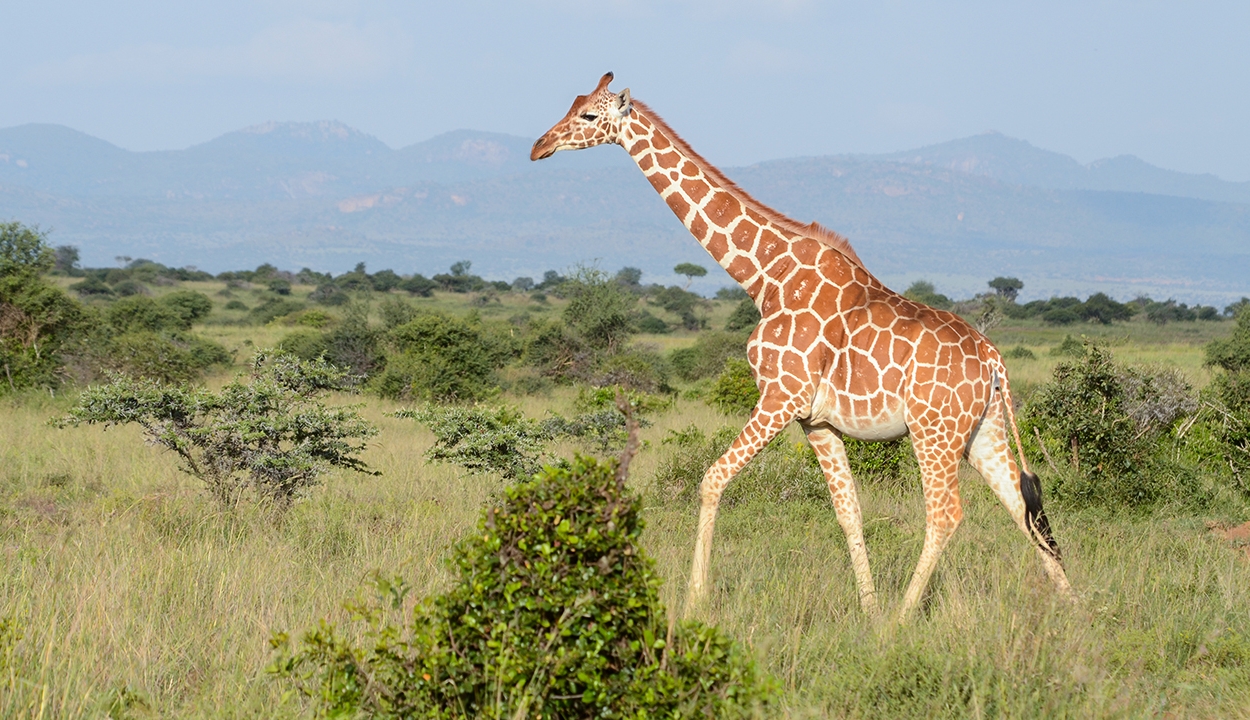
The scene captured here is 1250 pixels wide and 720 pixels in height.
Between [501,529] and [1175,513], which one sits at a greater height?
[501,529]

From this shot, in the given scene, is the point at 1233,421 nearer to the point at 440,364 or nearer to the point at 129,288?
the point at 440,364

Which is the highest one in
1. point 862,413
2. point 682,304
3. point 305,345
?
point 862,413

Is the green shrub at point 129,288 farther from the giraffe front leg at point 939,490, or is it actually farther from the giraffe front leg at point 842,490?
the giraffe front leg at point 939,490

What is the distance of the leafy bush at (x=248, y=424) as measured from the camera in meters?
7.93

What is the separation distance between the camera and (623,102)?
21.6 feet

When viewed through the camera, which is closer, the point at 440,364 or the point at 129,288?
the point at 440,364

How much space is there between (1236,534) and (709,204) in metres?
4.81

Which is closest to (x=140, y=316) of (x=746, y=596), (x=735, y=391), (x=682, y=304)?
(x=735, y=391)

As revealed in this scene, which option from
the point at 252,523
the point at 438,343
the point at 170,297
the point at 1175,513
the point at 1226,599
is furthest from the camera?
A: the point at 170,297

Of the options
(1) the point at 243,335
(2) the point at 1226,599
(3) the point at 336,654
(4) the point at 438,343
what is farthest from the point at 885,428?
(1) the point at 243,335

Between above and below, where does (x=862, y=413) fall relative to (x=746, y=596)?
above

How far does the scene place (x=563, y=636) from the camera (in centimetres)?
343

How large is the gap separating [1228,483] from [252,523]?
28.4 ft

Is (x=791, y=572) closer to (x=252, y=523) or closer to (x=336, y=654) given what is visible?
(x=336, y=654)
